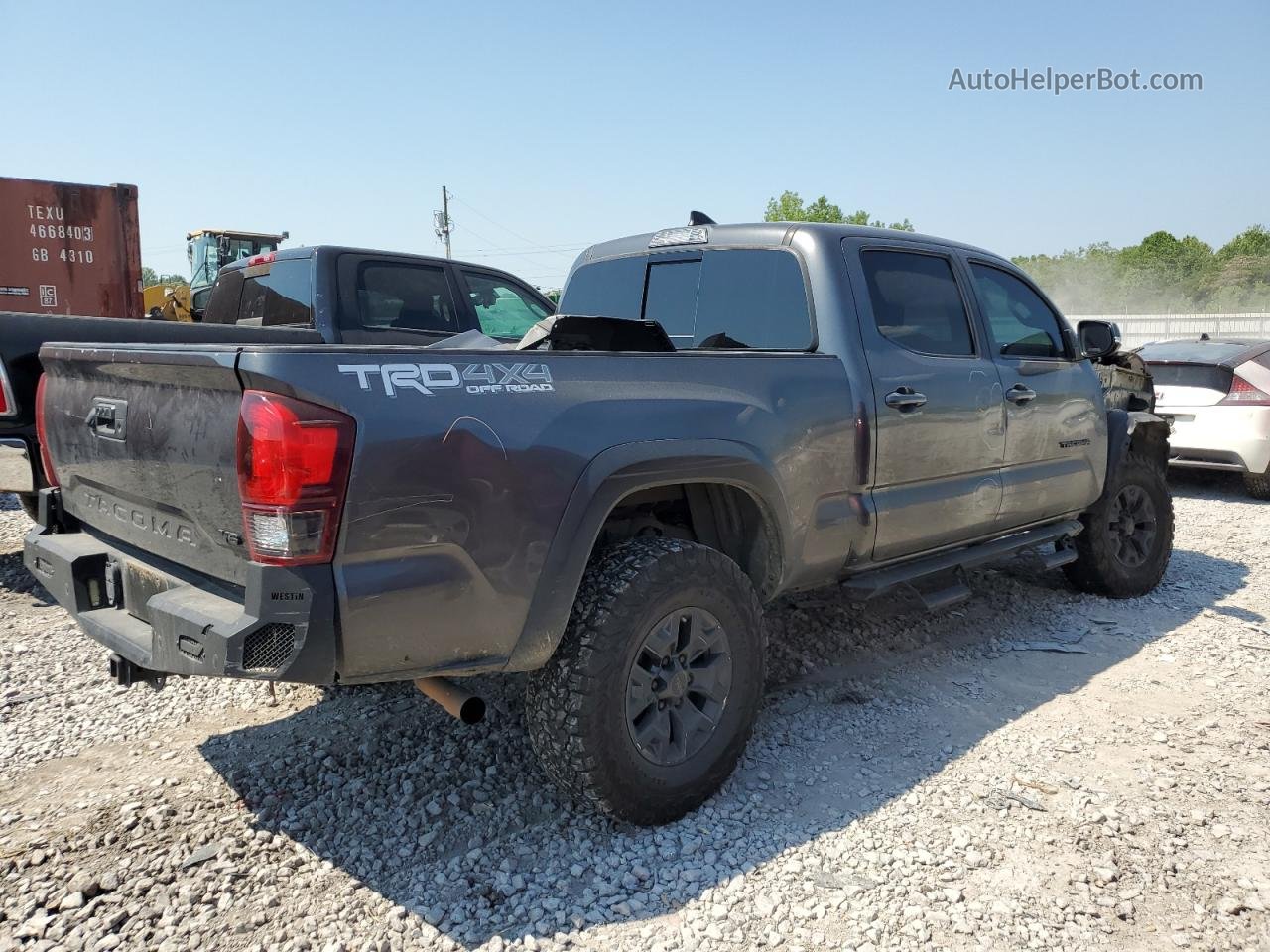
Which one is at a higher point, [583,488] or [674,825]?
[583,488]

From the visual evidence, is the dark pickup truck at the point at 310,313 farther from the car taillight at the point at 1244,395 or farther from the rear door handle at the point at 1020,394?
the car taillight at the point at 1244,395

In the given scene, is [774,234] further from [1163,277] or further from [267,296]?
[1163,277]

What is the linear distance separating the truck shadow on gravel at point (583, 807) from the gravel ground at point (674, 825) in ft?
0.04

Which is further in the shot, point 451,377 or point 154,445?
point 154,445

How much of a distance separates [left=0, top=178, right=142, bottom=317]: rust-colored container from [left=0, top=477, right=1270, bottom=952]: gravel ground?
339 inches

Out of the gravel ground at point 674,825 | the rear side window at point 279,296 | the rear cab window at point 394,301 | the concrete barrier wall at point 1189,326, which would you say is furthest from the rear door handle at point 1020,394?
the concrete barrier wall at point 1189,326

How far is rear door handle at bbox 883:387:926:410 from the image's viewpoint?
365cm

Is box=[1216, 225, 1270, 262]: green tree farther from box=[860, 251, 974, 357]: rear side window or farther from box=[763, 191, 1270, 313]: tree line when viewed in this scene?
box=[860, 251, 974, 357]: rear side window

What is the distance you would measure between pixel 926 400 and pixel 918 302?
53 centimetres

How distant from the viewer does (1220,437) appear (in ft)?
27.9

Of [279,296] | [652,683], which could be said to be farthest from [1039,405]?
[279,296]

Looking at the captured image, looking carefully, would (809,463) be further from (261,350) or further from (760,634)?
(261,350)

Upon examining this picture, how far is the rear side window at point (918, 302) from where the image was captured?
3871 millimetres

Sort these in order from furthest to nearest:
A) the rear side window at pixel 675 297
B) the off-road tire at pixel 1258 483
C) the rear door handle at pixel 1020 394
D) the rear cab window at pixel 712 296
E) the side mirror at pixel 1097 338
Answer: the off-road tire at pixel 1258 483
the side mirror at pixel 1097 338
the rear door handle at pixel 1020 394
the rear side window at pixel 675 297
the rear cab window at pixel 712 296
